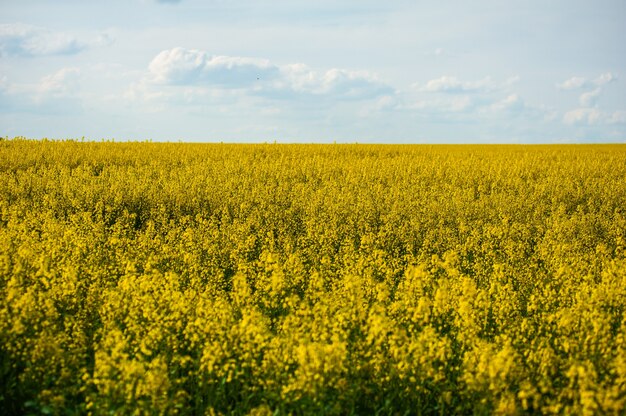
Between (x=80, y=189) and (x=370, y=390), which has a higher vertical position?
(x=80, y=189)

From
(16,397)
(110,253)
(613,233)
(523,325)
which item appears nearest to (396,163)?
(613,233)

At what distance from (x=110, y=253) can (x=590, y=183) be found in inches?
710

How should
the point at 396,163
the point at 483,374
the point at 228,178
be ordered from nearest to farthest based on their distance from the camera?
1. the point at 483,374
2. the point at 228,178
3. the point at 396,163

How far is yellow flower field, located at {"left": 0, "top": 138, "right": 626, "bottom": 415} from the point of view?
580cm

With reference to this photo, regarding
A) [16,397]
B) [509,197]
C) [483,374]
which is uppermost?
[509,197]

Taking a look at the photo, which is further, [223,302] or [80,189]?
[80,189]

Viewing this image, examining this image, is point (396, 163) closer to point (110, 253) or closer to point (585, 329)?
point (110, 253)

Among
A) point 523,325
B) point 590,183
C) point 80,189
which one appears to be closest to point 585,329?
point 523,325

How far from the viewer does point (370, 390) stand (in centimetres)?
601

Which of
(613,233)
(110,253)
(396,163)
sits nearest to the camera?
(110,253)

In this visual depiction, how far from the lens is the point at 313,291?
7.82 metres

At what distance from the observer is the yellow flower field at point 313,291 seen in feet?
19.0

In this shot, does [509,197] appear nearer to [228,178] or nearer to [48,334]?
[228,178]

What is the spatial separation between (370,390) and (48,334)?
369 cm
